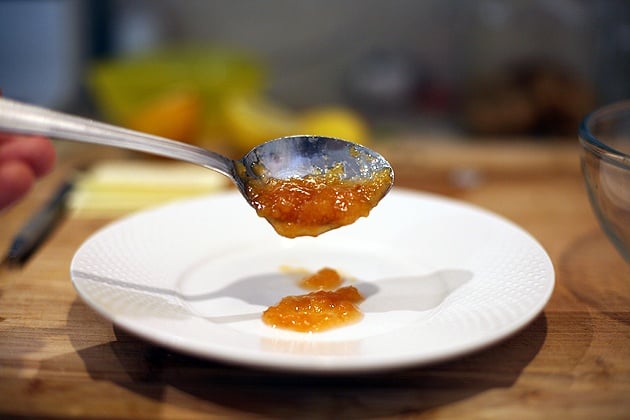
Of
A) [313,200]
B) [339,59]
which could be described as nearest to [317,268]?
[313,200]

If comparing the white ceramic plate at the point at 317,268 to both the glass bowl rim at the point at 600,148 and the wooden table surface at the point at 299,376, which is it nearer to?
the wooden table surface at the point at 299,376

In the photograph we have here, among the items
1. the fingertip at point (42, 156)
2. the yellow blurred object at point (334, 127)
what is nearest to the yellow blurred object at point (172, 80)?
the yellow blurred object at point (334, 127)

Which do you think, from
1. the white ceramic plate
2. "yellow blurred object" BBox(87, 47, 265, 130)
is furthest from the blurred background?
the white ceramic plate

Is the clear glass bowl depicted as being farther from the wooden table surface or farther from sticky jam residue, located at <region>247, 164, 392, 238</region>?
sticky jam residue, located at <region>247, 164, 392, 238</region>

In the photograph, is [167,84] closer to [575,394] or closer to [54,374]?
[54,374]

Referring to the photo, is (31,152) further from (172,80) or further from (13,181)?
(172,80)

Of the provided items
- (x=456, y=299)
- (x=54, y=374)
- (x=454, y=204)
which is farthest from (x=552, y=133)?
(x=54, y=374)
